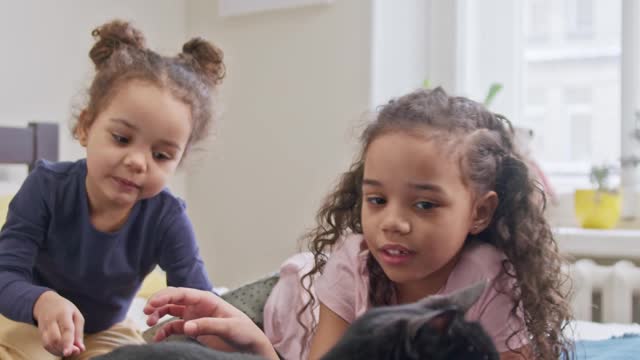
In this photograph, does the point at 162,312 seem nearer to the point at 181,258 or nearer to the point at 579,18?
the point at 181,258

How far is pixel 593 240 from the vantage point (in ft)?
6.89

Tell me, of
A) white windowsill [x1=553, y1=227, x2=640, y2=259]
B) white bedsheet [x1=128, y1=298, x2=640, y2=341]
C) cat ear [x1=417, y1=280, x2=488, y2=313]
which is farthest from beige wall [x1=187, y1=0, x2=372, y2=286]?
cat ear [x1=417, y1=280, x2=488, y2=313]

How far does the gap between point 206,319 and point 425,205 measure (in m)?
0.30

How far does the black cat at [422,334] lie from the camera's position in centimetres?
51

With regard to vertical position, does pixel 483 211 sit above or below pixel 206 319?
above

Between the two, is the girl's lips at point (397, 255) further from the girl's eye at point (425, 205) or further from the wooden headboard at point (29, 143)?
the wooden headboard at point (29, 143)

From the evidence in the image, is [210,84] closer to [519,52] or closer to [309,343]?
[309,343]

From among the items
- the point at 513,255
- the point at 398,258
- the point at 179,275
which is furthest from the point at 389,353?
the point at 179,275

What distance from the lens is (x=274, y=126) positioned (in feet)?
8.23

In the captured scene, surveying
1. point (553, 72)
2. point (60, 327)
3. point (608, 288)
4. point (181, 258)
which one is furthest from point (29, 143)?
point (553, 72)

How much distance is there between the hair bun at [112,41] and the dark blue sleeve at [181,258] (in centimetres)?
28

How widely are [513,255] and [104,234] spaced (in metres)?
0.60

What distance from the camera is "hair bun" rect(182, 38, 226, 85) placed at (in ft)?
3.99

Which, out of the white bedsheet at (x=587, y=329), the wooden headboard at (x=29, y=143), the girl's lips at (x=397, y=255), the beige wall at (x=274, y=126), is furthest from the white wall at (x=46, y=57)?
the girl's lips at (x=397, y=255)
